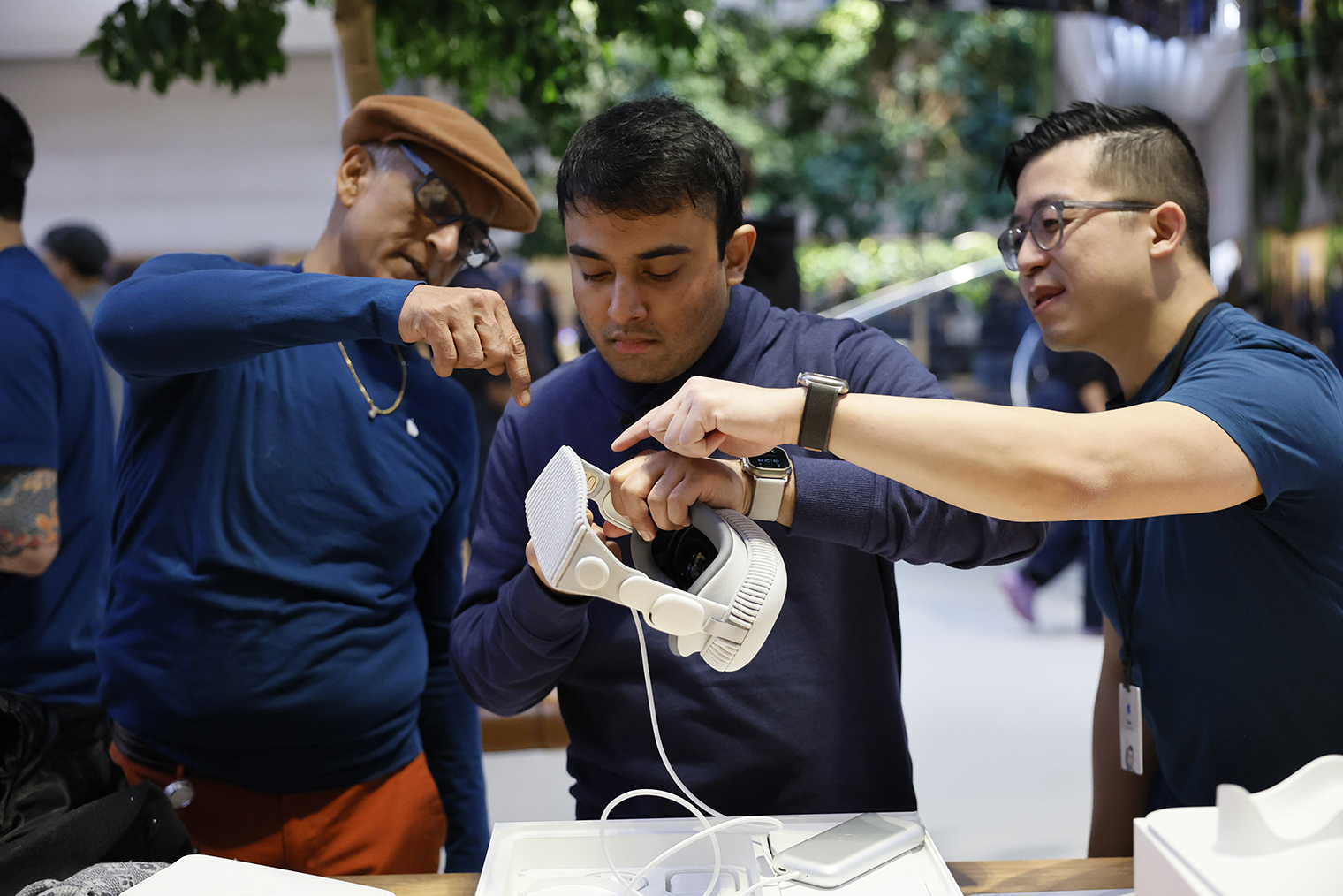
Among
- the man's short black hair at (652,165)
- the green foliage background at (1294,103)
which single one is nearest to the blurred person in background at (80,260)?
the man's short black hair at (652,165)

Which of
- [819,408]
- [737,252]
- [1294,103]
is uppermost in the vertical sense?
[1294,103]

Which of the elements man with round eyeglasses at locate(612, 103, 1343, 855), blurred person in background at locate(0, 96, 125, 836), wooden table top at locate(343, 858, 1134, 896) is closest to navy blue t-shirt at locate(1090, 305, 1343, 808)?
man with round eyeglasses at locate(612, 103, 1343, 855)

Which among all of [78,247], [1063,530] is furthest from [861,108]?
[78,247]

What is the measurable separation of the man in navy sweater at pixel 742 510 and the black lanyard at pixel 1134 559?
289 millimetres

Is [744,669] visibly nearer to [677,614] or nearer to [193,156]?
[677,614]

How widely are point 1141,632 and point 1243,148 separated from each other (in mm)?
4372

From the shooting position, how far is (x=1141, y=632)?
171 cm

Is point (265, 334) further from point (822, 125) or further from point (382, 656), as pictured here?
point (822, 125)

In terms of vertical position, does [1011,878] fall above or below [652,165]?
below

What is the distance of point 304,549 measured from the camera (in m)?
1.83

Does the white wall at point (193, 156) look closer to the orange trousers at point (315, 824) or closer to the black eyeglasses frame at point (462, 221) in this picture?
the black eyeglasses frame at point (462, 221)

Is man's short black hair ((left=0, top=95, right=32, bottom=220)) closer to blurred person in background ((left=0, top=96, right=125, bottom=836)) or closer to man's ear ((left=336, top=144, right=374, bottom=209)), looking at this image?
blurred person in background ((left=0, top=96, right=125, bottom=836))

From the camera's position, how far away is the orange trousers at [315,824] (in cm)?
185

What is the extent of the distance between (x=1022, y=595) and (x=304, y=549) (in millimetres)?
5073
